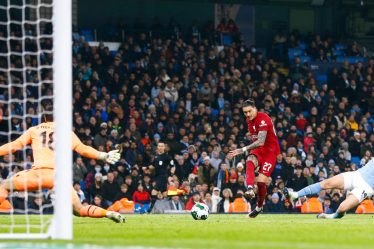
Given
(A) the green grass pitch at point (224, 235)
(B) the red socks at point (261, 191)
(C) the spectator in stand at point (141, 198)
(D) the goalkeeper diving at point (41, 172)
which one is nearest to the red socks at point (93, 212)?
(D) the goalkeeper diving at point (41, 172)

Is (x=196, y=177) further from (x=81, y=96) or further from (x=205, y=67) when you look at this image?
(x=205, y=67)

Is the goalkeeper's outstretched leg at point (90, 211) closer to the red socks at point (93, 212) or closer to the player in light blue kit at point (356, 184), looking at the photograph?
the red socks at point (93, 212)

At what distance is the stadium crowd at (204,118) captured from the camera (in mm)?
30219

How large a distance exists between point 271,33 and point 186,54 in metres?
8.29

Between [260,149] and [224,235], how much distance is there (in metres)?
6.77

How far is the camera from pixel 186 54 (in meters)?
37.9

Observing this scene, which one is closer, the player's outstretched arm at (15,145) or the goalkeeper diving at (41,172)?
the goalkeeper diving at (41,172)

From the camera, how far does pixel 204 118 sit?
112ft

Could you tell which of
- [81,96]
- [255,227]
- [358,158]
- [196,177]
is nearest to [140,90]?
[81,96]

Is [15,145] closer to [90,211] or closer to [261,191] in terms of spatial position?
[90,211]

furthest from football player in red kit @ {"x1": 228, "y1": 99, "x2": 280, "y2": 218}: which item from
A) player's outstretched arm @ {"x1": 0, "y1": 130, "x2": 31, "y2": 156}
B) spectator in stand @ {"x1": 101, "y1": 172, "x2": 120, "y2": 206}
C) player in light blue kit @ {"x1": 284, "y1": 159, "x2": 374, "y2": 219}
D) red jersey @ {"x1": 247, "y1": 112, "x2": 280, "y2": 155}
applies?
spectator in stand @ {"x1": 101, "y1": 172, "x2": 120, "y2": 206}

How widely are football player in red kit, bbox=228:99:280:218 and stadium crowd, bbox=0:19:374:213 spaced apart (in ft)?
19.9

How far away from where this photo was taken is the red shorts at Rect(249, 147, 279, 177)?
21984 mm

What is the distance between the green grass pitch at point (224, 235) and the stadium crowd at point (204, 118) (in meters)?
9.48
